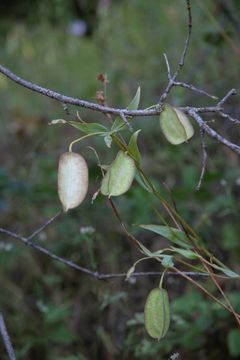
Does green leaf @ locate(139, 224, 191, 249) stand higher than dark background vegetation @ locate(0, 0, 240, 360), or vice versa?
green leaf @ locate(139, 224, 191, 249)

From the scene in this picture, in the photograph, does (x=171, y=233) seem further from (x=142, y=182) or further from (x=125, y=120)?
(x=125, y=120)

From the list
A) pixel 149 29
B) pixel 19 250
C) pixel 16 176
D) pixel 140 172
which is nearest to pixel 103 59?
pixel 149 29

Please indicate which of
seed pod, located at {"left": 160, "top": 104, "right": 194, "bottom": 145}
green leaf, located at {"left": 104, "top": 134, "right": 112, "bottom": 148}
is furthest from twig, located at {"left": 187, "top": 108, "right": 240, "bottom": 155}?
green leaf, located at {"left": 104, "top": 134, "right": 112, "bottom": 148}

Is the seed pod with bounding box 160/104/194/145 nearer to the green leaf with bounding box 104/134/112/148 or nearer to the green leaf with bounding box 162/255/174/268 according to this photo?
the green leaf with bounding box 104/134/112/148

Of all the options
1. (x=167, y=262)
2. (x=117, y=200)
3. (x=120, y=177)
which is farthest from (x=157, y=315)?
(x=117, y=200)

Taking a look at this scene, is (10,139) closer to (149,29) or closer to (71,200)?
(149,29)

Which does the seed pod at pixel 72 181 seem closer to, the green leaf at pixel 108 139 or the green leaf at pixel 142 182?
the green leaf at pixel 108 139
